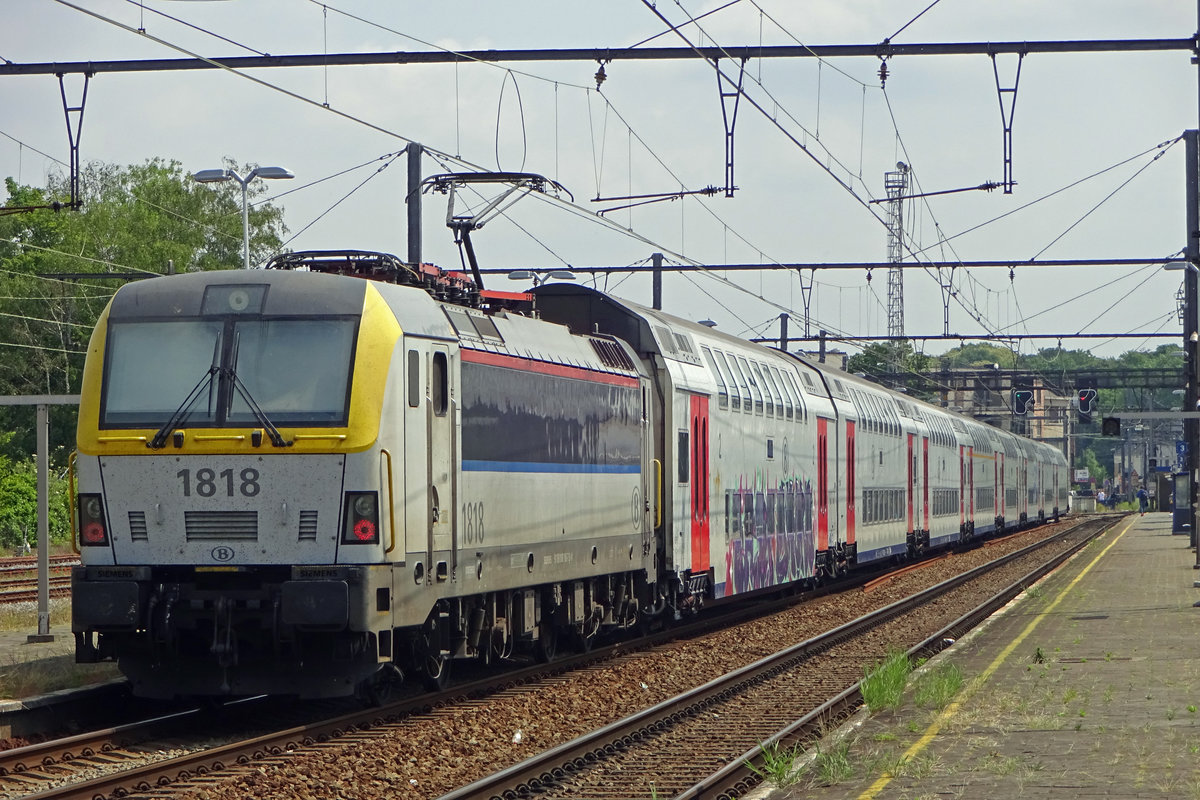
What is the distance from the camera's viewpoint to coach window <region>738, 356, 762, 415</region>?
24.5m

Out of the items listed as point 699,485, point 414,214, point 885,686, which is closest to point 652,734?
point 885,686

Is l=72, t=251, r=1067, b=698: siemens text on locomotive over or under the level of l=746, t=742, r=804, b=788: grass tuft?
over

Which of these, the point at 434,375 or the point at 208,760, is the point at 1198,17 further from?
the point at 208,760

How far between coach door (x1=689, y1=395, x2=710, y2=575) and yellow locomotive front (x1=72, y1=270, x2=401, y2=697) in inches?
343

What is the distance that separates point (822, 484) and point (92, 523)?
17682mm

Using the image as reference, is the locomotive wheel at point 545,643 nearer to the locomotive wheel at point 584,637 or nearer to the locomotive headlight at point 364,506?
the locomotive wheel at point 584,637

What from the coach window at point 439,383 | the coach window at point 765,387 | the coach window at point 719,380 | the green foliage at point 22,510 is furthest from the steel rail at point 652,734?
the green foliage at point 22,510

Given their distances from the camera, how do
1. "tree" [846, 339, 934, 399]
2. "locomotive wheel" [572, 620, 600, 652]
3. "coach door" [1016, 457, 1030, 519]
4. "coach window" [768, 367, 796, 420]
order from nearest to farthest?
"locomotive wheel" [572, 620, 600, 652] → "coach window" [768, 367, 796, 420] → "coach door" [1016, 457, 1030, 519] → "tree" [846, 339, 934, 399]

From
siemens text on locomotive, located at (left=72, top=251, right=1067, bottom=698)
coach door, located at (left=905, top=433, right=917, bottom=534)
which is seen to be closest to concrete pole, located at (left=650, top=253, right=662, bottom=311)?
coach door, located at (left=905, top=433, right=917, bottom=534)

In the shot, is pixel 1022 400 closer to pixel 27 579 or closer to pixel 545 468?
pixel 27 579

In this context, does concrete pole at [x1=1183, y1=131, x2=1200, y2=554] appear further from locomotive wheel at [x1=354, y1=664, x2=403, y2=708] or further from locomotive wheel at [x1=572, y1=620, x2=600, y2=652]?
locomotive wheel at [x1=354, y1=664, x2=403, y2=708]

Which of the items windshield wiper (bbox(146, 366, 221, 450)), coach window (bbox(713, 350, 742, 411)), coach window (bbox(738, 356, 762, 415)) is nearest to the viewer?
windshield wiper (bbox(146, 366, 221, 450))

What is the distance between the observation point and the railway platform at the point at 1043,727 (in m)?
9.72

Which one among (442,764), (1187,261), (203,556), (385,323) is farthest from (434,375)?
(1187,261)
